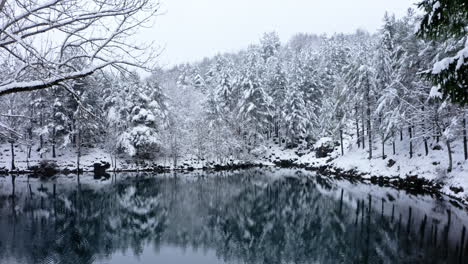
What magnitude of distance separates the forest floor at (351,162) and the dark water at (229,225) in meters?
3.17

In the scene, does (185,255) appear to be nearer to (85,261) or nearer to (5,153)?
(85,261)

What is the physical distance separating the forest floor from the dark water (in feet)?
10.4

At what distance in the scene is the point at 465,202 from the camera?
20219 mm

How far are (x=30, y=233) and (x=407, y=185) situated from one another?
1145 inches

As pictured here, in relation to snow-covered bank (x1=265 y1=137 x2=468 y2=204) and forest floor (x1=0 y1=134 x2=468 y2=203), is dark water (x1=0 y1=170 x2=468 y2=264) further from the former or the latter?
forest floor (x1=0 y1=134 x2=468 y2=203)

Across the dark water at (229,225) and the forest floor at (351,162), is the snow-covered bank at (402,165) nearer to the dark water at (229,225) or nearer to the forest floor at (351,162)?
the forest floor at (351,162)

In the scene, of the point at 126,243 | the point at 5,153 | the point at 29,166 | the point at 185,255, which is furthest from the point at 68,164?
the point at 185,255

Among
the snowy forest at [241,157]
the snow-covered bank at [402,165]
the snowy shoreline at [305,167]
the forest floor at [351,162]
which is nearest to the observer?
the snowy forest at [241,157]

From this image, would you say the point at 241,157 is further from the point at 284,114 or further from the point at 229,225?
the point at 229,225

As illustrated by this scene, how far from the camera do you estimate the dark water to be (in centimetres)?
1302

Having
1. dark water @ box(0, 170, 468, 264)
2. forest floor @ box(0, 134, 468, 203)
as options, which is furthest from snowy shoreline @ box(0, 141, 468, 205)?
dark water @ box(0, 170, 468, 264)

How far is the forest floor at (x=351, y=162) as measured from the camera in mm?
24922

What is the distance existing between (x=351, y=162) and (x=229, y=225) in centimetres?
2591

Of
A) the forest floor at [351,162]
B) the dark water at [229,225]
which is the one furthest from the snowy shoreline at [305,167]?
the dark water at [229,225]
